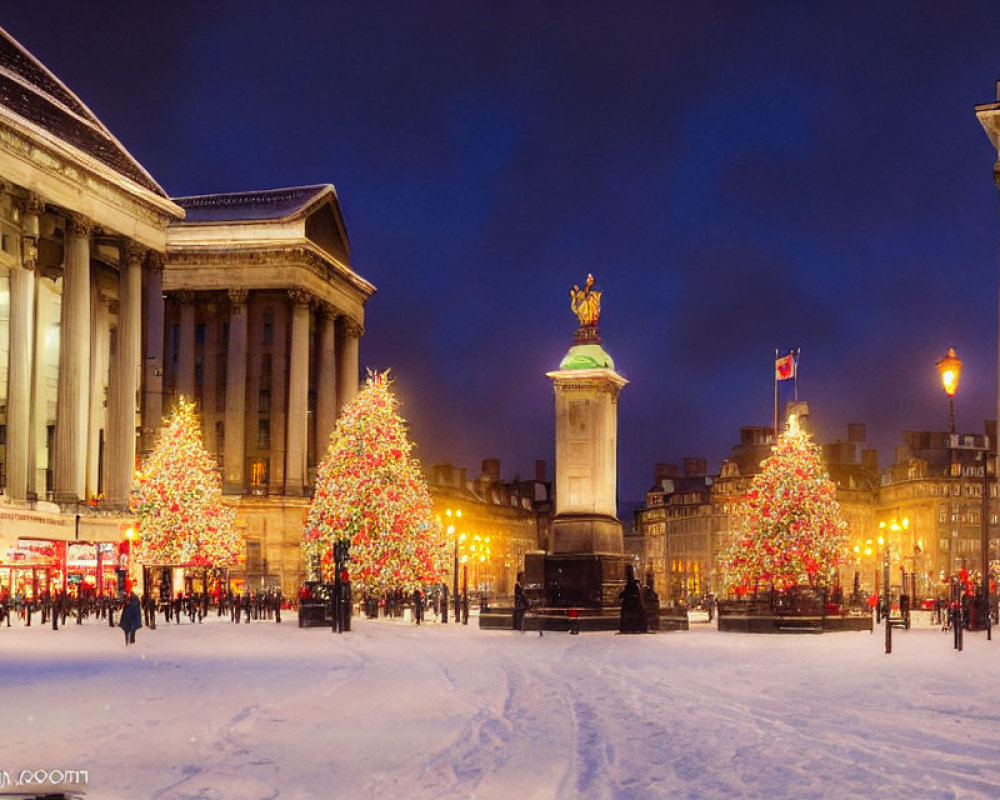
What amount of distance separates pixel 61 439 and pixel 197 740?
5413cm

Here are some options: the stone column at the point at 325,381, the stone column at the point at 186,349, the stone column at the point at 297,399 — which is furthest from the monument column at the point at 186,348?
the stone column at the point at 325,381

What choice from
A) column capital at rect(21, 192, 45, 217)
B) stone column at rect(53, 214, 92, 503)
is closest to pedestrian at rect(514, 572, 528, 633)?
stone column at rect(53, 214, 92, 503)

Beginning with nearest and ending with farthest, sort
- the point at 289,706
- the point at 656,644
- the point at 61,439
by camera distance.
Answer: the point at 289,706 < the point at 656,644 < the point at 61,439

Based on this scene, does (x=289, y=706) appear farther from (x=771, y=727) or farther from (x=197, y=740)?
(x=771, y=727)

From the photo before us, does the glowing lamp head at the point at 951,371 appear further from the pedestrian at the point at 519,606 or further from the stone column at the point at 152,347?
the stone column at the point at 152,347

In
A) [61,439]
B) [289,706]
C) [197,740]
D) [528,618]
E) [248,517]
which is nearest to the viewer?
[197,740]

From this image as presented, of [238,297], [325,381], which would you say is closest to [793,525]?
[325,381]

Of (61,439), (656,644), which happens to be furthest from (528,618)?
(61,439)

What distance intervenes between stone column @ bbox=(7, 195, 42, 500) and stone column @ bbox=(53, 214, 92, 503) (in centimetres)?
174

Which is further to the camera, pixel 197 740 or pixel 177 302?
pixel 177 302

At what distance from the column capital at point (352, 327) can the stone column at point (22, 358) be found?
43.8 metres

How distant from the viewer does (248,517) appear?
97.6m

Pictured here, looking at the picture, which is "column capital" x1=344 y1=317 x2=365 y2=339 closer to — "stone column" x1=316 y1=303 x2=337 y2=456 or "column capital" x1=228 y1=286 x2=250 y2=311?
"stone column" x1=316 y1=303 x2=337 y2=456

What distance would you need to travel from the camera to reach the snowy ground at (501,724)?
1430cm
